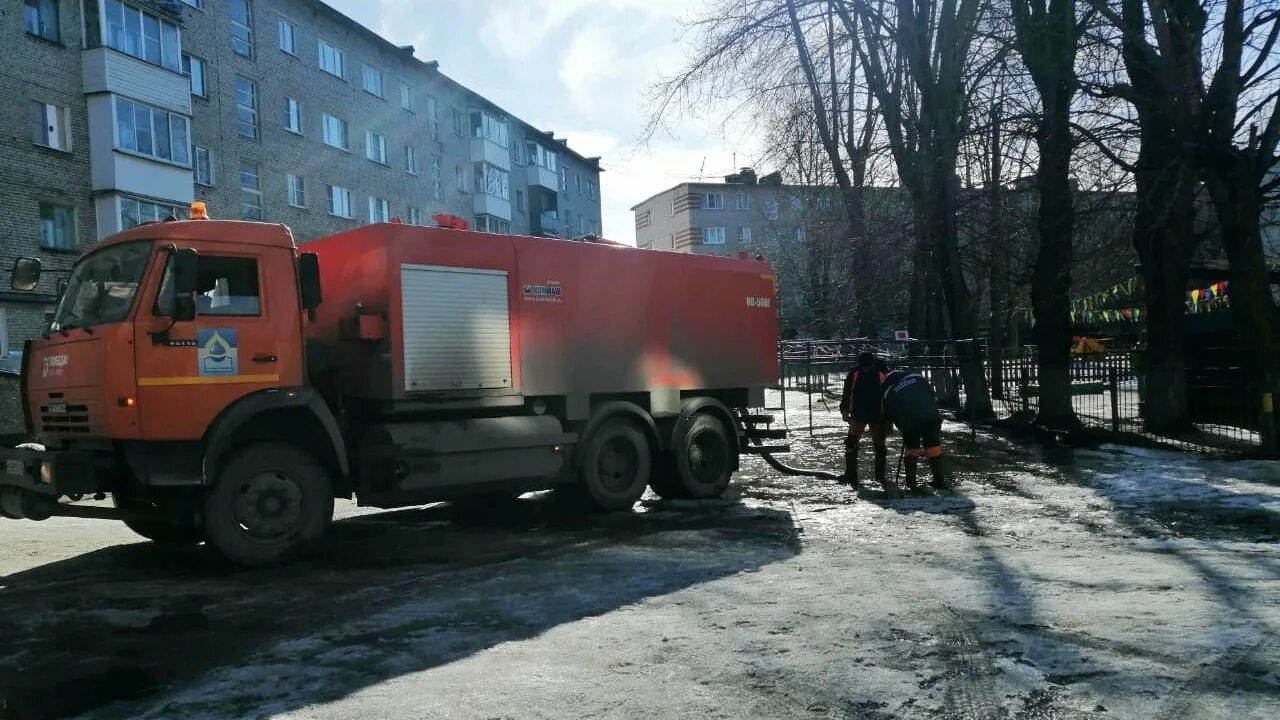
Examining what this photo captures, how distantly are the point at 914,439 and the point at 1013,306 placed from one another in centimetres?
1974

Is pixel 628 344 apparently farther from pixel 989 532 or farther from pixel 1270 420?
pixel 1270 420

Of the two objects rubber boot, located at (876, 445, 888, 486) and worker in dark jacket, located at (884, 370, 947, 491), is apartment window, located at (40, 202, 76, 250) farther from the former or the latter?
worker in dark jacket, located at (884, 370, 947, 491)

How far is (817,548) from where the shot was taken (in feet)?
24.9

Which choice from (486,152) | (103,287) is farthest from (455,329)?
(486,152)

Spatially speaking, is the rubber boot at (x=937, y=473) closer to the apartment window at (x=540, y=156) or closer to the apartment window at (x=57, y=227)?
the apartment window at (x=57, y=227)

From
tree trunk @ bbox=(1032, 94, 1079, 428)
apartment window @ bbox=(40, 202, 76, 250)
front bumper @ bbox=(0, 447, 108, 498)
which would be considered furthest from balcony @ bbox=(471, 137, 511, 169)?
front bumper @ bbox=(0, 447, 108, 498)

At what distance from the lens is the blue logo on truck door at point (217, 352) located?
700 cm

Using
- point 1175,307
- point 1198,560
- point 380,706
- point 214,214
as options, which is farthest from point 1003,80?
point 214,214

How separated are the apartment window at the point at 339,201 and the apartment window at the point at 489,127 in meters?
10.1

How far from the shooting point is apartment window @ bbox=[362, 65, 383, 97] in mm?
35281

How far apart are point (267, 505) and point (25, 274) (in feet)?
9.10

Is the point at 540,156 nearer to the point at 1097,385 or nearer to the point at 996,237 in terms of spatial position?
the point at 996,237

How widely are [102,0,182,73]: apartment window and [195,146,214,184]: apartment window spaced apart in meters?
2.60

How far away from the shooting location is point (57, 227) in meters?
23.0
